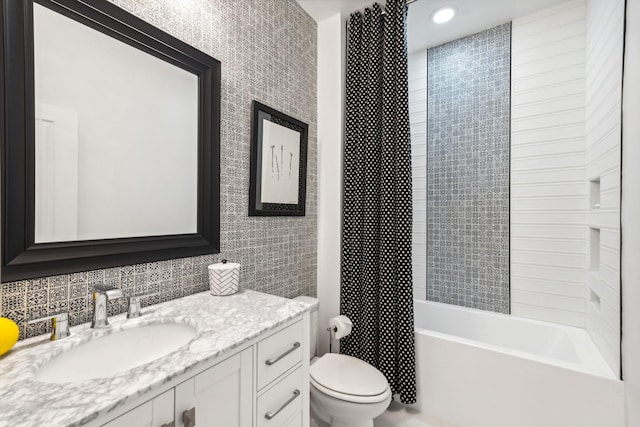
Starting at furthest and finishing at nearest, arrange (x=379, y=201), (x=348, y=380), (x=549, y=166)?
(x=549, y=166) → (x=379, y=201) → (x=348, y=380)

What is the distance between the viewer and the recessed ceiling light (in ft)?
6.72

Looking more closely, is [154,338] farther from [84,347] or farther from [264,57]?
[264,57]

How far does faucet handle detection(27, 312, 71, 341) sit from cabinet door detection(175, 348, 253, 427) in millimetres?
429

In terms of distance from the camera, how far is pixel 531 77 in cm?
212

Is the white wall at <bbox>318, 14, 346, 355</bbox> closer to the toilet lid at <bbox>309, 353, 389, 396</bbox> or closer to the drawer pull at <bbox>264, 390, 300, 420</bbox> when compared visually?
the toilet lid at <bbox>309, 353, 389, 396</bbox>

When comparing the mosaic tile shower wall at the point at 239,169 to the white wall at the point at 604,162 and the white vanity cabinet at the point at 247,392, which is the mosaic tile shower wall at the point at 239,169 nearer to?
Answer: the white vanity cabinet at the point at 247,392

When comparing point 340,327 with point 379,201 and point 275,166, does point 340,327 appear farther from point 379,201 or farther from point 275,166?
point 275,166

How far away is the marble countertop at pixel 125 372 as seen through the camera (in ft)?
1.71

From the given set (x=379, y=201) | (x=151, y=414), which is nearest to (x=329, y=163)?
(x=379, y=201)

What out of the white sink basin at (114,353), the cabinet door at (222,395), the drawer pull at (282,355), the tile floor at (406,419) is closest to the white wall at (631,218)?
the tile floor at (406,419)

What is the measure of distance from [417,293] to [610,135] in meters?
1.70

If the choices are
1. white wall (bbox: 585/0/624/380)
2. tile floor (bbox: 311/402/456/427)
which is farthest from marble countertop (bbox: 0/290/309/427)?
white wall (bbox: 585/0/624/380)

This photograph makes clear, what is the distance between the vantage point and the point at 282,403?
1.01 meters

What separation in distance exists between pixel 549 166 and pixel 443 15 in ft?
4.47
